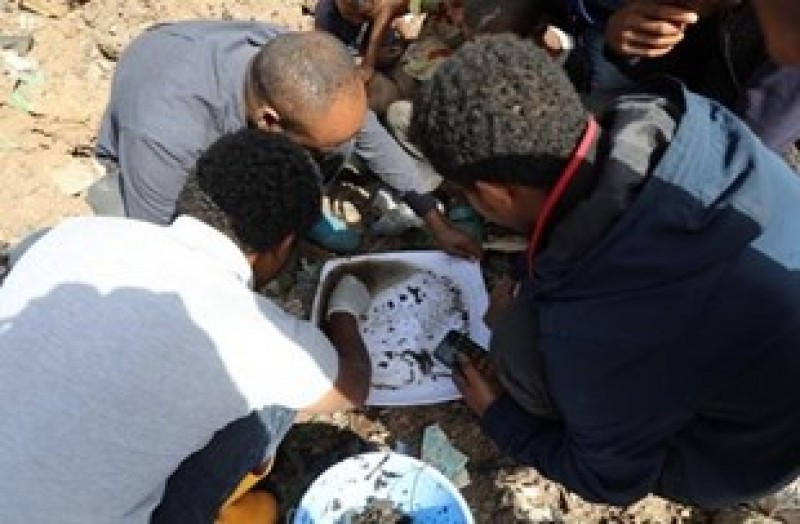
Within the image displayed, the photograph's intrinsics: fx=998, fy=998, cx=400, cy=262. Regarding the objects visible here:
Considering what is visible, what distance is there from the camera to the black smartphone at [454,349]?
2.59 metres

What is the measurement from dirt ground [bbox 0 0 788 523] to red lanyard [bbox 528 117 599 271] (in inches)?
42.6

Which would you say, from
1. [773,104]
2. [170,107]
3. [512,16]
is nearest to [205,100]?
[170,107]

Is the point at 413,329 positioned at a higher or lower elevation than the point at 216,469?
lower

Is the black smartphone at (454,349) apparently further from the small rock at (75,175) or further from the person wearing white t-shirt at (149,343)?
the small rock at (75,175)

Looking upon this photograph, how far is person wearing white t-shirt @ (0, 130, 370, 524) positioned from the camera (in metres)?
1.76

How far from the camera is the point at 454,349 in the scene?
8.57 feet

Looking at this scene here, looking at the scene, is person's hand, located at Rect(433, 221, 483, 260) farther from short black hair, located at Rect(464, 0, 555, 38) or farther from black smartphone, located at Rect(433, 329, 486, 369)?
short black hair, located at Rect(464, 0, 555, 38)

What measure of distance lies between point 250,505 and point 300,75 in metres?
1.08

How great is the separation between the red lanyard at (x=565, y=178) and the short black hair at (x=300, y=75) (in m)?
0.80

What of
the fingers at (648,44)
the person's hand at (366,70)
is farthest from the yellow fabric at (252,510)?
the fingers at (648,44)

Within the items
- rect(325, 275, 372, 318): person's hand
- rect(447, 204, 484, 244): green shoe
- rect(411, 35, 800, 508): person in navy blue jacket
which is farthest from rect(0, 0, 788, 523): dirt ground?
rect(411, 35, 800, 508): person in navy blue jacket

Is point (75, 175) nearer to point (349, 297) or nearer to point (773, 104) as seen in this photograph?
point (349, 297)

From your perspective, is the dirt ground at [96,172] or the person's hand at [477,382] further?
the dirt ground at [96,172]

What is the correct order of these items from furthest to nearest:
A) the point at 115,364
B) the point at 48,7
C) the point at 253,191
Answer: the point at 48,7 → the point at 253,191 → the point at 115,364
